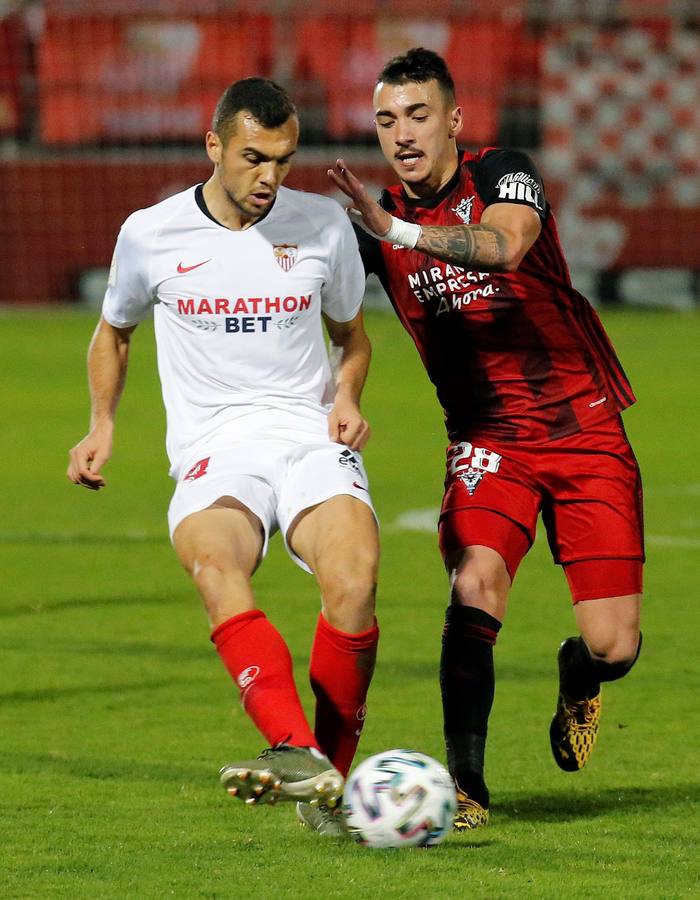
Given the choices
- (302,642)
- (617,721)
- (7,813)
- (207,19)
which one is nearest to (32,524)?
(302,642)

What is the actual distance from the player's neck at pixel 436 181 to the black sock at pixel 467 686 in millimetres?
1312

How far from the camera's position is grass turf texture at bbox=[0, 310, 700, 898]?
4.46m

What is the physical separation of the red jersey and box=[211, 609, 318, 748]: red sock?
4.12 feet

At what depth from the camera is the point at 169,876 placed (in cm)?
438

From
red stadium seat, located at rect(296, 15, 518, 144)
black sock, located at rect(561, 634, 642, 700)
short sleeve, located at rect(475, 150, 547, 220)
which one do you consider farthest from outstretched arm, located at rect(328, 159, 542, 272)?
red stadium seat, located at rect(296, 15, 518, 144)

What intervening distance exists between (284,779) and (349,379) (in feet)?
4.68

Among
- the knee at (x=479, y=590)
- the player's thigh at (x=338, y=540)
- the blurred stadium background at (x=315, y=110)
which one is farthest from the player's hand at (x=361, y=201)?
the blurred stadium background at (x=315, y=110)

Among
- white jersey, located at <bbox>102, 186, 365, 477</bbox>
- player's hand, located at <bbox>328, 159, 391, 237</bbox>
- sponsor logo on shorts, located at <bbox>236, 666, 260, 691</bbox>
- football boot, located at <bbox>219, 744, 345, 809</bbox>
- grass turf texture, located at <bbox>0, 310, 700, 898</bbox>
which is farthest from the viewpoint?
white jersey, located at <bbox>102, 186, 365, 477</bbox>

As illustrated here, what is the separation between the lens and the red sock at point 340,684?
16.1 feet

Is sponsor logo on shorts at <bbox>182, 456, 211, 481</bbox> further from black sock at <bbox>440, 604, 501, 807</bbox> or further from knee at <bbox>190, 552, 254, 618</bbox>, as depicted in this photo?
black sock at <bbox>440, 604, 501, 807</bbox>

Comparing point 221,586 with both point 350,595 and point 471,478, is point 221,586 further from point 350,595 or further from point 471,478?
point 471,478

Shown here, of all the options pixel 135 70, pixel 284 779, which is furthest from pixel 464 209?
pixel 135 70

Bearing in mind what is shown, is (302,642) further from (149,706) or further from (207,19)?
(207,19)

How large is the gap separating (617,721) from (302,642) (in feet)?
5.50
